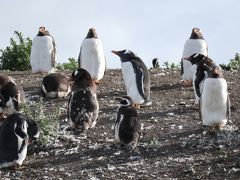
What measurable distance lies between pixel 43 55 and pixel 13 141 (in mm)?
7436

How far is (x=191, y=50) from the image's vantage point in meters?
17.5

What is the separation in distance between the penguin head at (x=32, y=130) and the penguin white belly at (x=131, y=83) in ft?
11.8

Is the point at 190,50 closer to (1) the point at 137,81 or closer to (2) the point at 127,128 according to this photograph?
(1) the point at 137,81

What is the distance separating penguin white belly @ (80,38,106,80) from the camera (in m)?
17.0

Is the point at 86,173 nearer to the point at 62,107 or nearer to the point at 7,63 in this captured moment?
the point at 62,107

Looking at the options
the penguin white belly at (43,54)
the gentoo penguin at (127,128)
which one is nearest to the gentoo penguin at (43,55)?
the penguin white belly at (43,54)

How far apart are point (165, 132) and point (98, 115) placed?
1.59m

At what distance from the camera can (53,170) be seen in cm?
1134

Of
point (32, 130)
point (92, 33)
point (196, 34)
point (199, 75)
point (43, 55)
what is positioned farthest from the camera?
point (43, 55)

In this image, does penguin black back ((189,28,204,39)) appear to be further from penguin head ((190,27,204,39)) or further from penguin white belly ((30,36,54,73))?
penguin white belly ((30,36,54,73))

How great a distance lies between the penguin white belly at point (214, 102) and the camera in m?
13.0

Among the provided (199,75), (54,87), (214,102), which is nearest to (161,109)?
(199,75)

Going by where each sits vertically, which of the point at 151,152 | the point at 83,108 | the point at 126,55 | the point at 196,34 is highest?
the point at 196,34

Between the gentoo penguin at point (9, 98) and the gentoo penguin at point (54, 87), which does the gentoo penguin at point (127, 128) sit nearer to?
the gentoo penguin at point (9, 98)
